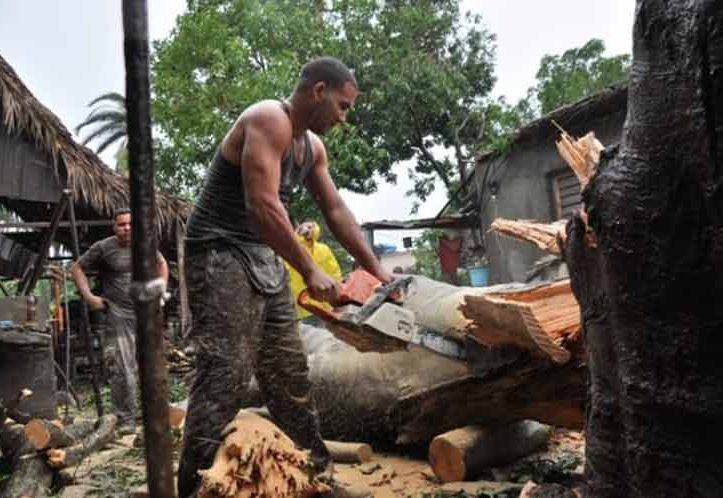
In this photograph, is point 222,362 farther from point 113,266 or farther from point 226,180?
point 113,266

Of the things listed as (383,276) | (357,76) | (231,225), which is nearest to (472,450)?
(383,276)

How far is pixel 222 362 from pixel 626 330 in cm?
196

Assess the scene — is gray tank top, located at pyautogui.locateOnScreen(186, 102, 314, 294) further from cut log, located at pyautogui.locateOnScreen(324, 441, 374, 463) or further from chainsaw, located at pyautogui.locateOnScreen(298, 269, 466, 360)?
cut log, located at pyautogui.locateOnScreen(324, 441, 374, 463)

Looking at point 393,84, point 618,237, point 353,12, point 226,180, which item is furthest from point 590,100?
point 618,237

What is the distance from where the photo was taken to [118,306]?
609 centimetres

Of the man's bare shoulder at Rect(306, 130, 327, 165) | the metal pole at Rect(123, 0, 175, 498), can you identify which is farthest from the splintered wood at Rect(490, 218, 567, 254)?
the metal pole at Rect(123, 0, 175, 498)

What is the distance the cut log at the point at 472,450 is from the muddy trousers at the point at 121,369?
128 inches

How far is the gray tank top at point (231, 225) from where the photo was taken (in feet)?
10.2

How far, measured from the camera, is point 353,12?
54.6ft

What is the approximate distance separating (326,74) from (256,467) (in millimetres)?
1748

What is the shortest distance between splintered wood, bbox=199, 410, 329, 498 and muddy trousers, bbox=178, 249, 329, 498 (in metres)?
0.14

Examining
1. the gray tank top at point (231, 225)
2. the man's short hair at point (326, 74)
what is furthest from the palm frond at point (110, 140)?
the man's short hair at point (326, 74)

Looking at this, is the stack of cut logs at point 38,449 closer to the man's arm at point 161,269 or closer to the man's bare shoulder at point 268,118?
the man's arm at point 161,269

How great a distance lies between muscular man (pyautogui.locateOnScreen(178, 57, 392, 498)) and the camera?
2930mm
